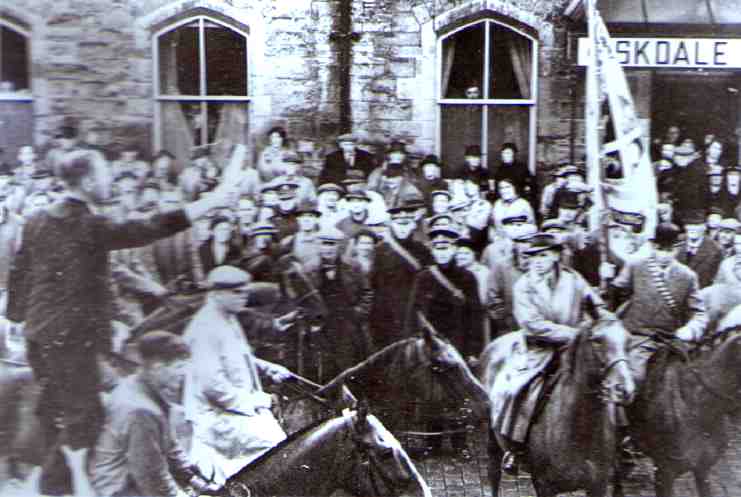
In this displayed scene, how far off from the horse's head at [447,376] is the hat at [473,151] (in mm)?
1022

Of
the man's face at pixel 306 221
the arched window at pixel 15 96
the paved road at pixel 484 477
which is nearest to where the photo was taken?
the arched window at pixel 15 96

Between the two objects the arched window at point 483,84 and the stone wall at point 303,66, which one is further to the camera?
the arched window at point 483,84

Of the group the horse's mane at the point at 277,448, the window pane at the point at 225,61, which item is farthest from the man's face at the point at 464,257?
the window pane at the point at 225,61

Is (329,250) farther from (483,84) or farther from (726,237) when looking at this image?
(726,237)

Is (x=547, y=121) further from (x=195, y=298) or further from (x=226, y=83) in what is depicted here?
(x=195, y=298)

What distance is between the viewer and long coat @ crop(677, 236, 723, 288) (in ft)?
18.9

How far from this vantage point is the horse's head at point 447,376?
230 inches

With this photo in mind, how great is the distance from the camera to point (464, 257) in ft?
18.9

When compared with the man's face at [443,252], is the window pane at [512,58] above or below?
above

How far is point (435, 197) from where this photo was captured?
18.8 feet

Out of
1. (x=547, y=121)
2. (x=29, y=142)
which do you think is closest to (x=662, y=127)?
(x=547, y=121)

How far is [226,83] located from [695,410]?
3.27 metres

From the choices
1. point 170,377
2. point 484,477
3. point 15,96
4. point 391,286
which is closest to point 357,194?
point 391,286

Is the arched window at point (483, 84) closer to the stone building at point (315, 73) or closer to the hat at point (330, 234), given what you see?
the stone building at point (315, 73)
